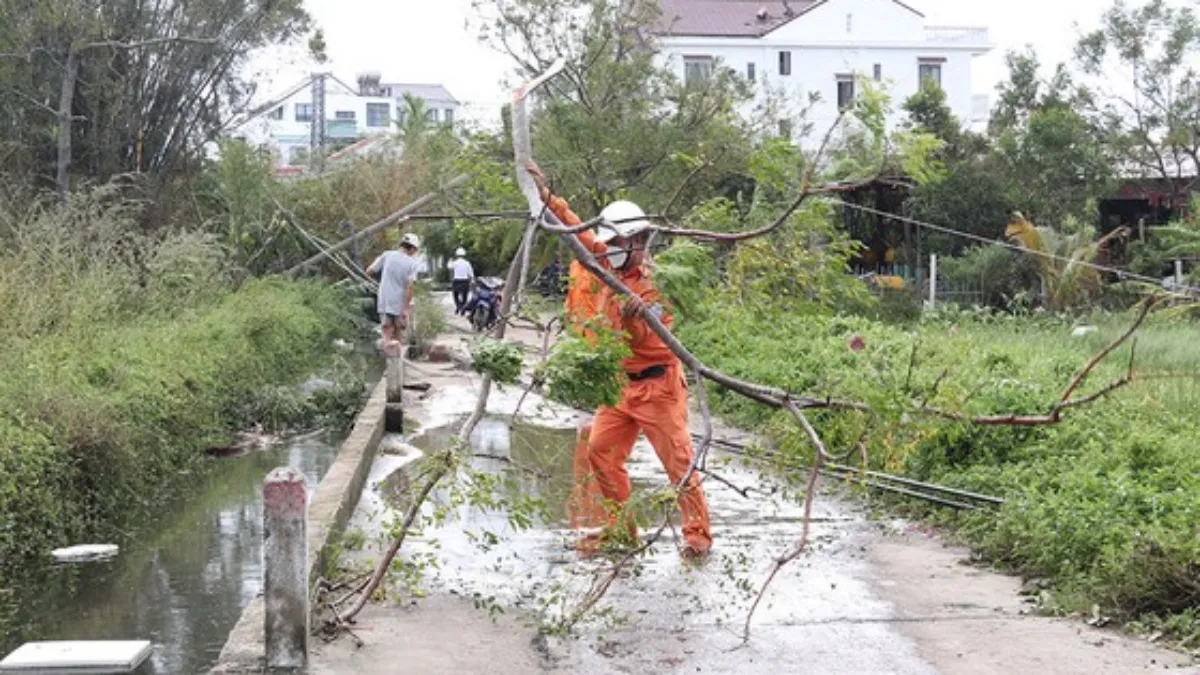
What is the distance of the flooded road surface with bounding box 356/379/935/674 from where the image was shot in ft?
20.9

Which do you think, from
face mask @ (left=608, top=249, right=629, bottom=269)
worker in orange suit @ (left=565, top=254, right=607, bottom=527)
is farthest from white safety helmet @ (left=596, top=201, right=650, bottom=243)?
worker in orange suit @ (left=565, top=254, right=607, bottom=527)

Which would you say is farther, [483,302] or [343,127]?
[343,127]

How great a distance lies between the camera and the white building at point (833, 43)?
178 feet

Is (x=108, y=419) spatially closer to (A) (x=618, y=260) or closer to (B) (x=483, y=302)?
(A) (x=618, y=260)

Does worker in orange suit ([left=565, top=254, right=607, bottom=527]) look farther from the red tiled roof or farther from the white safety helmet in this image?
the red tiled roof

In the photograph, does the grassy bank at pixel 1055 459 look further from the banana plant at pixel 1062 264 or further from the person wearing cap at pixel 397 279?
the banana plant at pixel 1062 264

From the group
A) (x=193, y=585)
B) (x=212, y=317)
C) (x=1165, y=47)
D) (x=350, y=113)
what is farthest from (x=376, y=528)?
(x=350, y=113)

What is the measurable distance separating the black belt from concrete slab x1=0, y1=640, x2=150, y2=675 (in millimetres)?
2800

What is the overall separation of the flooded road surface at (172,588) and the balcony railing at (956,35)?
160 ft

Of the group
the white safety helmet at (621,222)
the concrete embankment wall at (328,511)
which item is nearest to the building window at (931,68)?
the concrete embankment wall at (328,511)

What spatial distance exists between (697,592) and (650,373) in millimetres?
1184

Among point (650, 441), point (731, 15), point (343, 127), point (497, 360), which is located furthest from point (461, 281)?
point (343, 127)

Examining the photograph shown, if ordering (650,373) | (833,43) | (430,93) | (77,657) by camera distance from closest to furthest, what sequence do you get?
(77,657), (650,373), (833,43), (430,93)

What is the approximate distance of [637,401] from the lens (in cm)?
782
